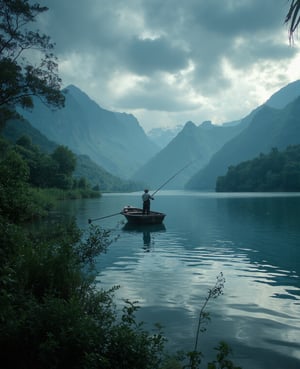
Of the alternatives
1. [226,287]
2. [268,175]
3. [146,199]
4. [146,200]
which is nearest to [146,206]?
[146,200]

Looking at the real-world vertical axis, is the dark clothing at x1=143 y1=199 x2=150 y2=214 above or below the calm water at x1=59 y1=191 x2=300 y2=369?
above

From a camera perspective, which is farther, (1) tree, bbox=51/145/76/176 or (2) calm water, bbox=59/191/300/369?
(1) tree, bbox=51/145/76/176

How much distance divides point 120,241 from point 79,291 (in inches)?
671

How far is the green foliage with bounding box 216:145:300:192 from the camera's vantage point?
12962 centimetres

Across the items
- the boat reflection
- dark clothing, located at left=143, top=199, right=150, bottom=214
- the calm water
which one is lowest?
the boat reflection

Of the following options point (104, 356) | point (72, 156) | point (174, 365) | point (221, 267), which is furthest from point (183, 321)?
point (72, 156)

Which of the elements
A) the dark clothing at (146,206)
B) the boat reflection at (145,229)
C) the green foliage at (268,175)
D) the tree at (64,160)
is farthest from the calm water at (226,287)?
the green foliage at (268,175)

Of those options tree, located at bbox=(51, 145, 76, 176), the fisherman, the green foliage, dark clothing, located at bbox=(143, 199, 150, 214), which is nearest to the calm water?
the fisherman

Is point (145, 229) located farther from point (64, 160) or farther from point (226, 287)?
point (64, 160)

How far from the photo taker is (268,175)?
140m

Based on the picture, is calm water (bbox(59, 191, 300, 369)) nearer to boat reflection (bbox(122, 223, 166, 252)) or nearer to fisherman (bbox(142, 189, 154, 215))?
boat reflection (bbox(122, 223, 166, 252))

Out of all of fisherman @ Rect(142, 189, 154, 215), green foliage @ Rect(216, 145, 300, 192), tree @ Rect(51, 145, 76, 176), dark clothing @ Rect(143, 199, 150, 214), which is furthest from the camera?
green foliage @ Rect(216, 145, 300, 192)

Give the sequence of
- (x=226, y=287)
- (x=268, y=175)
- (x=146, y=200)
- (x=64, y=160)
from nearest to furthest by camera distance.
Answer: (x=226, y=287), (x=146, y=200), (x=64, y=160), (x=268, y=175)

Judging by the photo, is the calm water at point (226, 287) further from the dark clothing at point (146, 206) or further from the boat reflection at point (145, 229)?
the dark clothing at point (146, 206)
